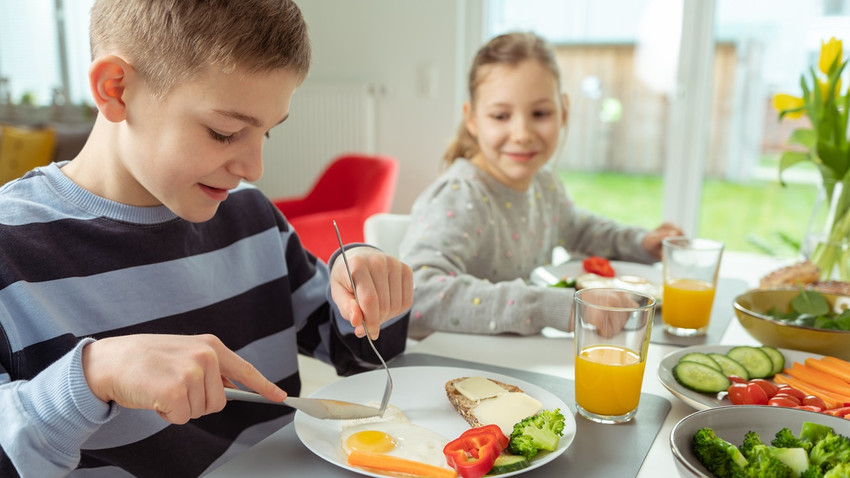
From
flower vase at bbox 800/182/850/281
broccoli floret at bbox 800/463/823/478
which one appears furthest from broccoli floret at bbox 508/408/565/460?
flower vase at bbox 800/182/850/281

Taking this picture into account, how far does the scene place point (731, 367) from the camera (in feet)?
3.06

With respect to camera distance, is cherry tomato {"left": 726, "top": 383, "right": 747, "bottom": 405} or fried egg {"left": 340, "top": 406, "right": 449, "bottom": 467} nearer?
fried egg {"left": 340, "top": 406, "right": 449, "bottom": 467}

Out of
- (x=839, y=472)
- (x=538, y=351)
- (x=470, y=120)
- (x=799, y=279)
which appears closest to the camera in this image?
(x=839, y=472)

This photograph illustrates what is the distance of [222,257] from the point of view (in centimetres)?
111

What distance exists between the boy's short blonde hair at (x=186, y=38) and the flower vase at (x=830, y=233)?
3.91 feet

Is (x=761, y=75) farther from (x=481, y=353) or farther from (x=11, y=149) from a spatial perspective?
(x=11, y=149)

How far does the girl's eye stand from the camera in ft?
2.76

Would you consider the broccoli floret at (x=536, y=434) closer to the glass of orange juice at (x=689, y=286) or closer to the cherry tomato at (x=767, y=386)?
the cherry tomato at (x=767, y=386)

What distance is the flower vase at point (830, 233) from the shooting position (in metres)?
1.42

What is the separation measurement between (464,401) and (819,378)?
48 cm

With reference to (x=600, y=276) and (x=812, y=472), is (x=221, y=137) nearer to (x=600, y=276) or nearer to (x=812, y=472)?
(x=812, y=472)

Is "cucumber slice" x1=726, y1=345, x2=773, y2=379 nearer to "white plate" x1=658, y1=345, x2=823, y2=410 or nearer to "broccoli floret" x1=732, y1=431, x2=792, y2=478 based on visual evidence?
"white plate" x1=658, y1=345, x2=823, y2=410

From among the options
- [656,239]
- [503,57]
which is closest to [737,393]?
[656,239]

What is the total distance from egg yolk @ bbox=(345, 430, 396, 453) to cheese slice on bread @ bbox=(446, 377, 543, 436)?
4.2 inches
